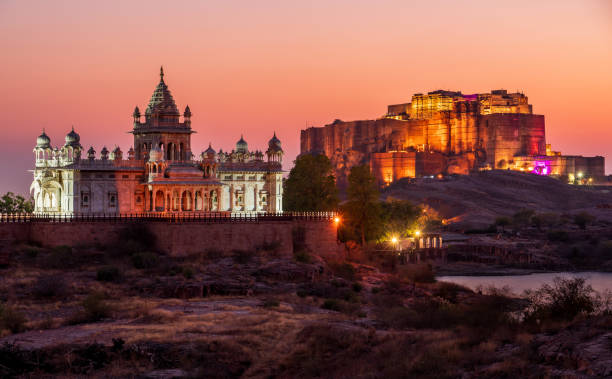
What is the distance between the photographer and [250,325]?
39.3m

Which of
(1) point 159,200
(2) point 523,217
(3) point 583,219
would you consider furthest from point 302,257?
(2) point 523,217

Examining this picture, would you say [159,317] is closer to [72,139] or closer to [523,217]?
[72,139]

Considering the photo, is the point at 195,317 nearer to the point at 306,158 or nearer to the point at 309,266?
the point at 309,266

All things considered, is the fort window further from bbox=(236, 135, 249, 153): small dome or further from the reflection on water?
the reflection on water

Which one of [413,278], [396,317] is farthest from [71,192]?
[396,317]

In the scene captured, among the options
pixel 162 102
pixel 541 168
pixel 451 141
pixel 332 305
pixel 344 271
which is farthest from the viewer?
pixel 451 141

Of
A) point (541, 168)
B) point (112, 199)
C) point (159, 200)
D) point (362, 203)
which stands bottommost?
point (362, 203)

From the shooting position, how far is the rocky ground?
2845cm

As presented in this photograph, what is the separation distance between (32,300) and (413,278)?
29717 millimetres

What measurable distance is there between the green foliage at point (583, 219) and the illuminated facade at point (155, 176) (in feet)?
172

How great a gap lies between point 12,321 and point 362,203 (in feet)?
133

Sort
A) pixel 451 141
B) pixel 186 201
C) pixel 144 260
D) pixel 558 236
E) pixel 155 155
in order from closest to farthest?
pixel 144 260 < pixel 186 201 < pixel 155 155 < pixel 558 236 < pixel 451 141

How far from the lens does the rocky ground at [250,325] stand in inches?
1120

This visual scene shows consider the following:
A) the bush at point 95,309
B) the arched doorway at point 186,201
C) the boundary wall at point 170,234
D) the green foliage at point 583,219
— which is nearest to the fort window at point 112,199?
the arched doorway at point 186,201
